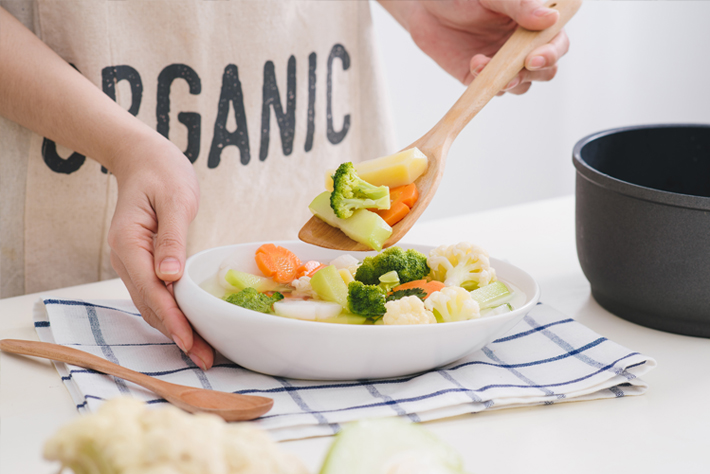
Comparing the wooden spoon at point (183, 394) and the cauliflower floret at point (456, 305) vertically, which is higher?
the cauliflower floret at point (456, 305)

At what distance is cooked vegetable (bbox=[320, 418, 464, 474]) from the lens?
1.43 ft

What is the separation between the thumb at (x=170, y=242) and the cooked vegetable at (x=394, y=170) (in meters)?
0.27

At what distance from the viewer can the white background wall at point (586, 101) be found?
426cm

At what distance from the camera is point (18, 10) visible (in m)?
1.46

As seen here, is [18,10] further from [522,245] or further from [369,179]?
[522,245]

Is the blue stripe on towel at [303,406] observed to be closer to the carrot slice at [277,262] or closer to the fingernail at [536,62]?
the carrot slice at [277,262]

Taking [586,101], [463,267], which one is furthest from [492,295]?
[586,101]

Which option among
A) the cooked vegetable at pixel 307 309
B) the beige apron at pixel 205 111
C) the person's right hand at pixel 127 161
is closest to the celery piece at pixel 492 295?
the cooked vegetable at pixel 307 309

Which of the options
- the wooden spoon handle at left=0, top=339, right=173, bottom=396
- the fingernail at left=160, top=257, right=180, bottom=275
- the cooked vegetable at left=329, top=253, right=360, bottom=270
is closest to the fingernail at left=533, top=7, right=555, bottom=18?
the cooked vegetable at left=329, top=253, right=360, bottom=270

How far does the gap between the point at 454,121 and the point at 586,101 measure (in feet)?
12.0

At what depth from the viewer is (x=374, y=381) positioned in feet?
3.16

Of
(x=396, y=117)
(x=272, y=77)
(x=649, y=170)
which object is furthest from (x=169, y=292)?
(x=396, y=117)

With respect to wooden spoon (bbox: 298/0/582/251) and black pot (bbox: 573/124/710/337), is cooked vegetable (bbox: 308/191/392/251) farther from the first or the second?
black pot (bbox: 573/124/710/337)

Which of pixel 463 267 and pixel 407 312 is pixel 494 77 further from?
pixel 407 312
